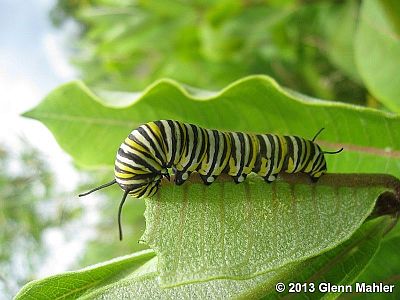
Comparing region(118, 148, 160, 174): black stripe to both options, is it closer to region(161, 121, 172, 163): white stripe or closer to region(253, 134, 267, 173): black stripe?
region(161, 121, 172, 163): white stripe

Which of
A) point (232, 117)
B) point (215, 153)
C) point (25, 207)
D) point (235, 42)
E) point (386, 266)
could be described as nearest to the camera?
point (215, 153)

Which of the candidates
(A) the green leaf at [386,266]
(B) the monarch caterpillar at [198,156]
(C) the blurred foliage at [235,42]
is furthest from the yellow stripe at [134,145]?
(C) the blurred foliage at [235,42]

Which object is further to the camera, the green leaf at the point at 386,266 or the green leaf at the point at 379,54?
the green leaf at the point at 379,54

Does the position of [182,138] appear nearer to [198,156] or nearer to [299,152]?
[198,156]

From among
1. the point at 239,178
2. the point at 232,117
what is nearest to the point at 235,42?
the point at 232,117

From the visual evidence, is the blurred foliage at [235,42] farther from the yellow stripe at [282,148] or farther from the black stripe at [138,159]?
the black stripe at [138,159]

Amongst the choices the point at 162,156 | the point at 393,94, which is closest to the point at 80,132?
the point at 162,156
